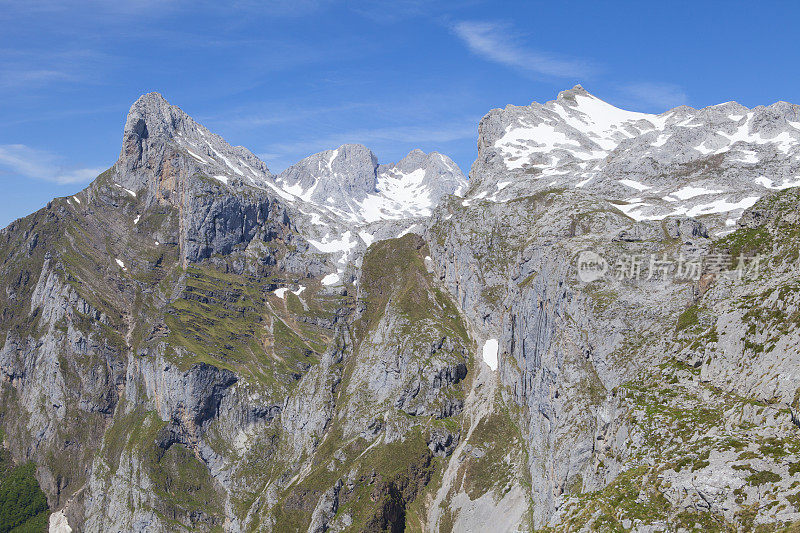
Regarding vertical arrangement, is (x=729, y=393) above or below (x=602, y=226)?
below

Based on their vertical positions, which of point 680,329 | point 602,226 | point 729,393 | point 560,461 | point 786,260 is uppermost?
point 602,226

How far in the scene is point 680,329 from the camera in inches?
3125

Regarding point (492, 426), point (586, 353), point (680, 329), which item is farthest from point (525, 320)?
point (680, 329)

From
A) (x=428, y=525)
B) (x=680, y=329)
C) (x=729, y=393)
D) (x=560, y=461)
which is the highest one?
(x=680, y=329)

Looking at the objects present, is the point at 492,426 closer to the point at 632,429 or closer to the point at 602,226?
the point at 602,226

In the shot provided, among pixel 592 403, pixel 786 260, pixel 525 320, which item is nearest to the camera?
pixel 786 260

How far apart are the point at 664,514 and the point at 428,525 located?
154927 mm

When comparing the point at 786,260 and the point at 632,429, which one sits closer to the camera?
the point at 632,429

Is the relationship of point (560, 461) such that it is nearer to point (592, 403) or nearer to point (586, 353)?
point (592, 403)

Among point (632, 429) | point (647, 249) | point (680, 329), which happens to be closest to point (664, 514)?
point (632, 429)

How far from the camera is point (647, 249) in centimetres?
14188

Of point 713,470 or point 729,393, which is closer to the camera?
point 713,470

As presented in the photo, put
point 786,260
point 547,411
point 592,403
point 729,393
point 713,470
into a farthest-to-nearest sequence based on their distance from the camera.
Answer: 1. point 547,411
2. point 592,403
3. point 786,260
4. point 729,393
5. point 713,470

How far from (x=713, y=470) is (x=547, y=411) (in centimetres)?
10280
